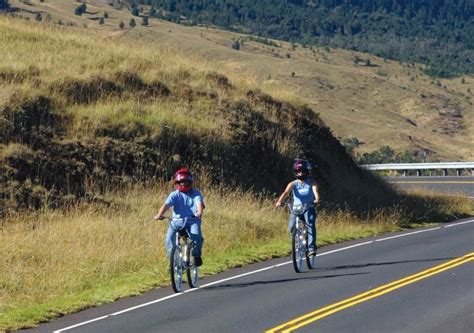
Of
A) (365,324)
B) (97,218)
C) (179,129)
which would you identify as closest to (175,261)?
(365,324)

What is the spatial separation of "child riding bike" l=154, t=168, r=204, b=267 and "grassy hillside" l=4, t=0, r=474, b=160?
80.7 metres

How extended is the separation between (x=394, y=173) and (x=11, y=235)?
43918mm

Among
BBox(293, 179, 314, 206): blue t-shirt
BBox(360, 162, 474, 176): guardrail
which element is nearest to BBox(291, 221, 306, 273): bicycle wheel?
BBox(293, 179, 314, 206): blue t-shirt

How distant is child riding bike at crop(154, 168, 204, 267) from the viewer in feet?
49.7

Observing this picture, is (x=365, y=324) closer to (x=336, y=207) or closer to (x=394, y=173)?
(x=336, y=207)

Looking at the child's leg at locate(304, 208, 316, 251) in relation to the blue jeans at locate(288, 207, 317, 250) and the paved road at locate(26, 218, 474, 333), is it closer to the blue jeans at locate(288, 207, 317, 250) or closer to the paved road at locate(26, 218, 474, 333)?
the blue jeans at locate(288, 207, 317, 250)

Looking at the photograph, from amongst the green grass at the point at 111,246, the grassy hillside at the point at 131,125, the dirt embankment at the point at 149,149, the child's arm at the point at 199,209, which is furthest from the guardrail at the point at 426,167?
the child's arm at the point at 199,209

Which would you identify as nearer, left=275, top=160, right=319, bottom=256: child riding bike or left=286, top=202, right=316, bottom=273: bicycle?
left=286, top=202, right=316, bottom=273: bicycle

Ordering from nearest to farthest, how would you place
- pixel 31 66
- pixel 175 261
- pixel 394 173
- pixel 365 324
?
pixel 365 324
pixel 175 261
pixel 31 66
pixel 394 173

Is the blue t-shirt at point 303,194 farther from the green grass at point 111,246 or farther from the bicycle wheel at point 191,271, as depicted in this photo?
the bicycle wheel at point 191,271

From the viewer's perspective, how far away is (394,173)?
5969 cm

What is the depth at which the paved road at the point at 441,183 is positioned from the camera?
4503 cm

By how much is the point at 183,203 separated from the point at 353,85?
397 feet

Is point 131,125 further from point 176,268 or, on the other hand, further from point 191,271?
point 176,268
